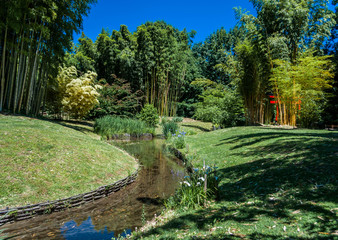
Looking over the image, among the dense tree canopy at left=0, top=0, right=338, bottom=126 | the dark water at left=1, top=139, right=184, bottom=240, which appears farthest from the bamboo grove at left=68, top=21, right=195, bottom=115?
the dark water at left=1, top=139, right=184, bottom=240

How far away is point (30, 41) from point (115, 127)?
6123mm

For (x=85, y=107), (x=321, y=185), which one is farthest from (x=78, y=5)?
(x=321, y=185)

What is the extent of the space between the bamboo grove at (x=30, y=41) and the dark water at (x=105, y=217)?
297 inches

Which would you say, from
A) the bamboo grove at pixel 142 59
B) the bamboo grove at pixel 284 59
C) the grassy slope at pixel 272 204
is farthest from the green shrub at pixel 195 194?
the bamboo grove at pixel 142 59

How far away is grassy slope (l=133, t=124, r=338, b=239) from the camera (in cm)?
244

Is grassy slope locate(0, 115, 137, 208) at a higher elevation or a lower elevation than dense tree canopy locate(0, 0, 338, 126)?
lower

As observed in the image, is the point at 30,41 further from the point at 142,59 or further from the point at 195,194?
the point at 142,59

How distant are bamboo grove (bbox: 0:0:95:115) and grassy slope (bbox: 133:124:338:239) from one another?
30.9 feet

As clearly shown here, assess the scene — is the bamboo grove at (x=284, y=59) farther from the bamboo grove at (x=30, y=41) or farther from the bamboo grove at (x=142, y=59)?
the bamboo grove at (x=30, y=41)

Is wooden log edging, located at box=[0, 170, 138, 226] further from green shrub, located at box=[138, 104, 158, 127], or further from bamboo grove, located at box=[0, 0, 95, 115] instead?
green shrub, located at box=[138, 104, 158, 127]

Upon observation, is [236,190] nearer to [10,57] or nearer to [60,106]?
[10,57]

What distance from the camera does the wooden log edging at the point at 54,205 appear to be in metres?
3.49

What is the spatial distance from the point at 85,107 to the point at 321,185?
1380 centimetres

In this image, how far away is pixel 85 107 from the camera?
14492 millimetres
